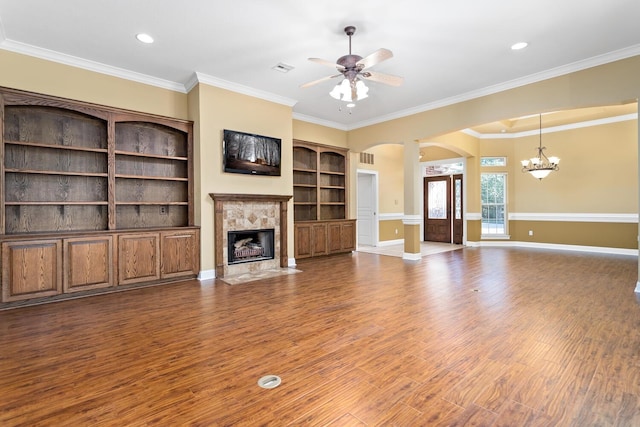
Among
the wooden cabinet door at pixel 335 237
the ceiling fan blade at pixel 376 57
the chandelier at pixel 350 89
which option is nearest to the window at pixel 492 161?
the wooden cabinet door at pixel 335 237

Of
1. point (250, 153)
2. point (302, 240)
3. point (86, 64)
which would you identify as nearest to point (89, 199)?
point (86, 64)

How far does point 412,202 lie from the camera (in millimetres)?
6906

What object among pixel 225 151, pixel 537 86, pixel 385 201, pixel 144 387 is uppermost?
pixel 537 86

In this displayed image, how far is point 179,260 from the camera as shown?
493 centimetres

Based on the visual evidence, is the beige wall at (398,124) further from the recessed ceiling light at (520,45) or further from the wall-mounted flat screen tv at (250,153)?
the recessed ceiling light at (520,45)

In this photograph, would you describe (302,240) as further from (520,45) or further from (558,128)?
(558,128)

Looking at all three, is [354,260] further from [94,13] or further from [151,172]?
[94,13]

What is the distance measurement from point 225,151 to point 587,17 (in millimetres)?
5073

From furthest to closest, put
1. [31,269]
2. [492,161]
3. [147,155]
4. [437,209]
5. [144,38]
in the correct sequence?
[437,209], [492,161], [147,155], [144,38], [31,269]

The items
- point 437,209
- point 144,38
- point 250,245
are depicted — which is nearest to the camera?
point 144,38

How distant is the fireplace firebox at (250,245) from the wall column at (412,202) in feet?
10.0

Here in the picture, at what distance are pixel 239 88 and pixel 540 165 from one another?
24.1 ft

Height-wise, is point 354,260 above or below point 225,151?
below

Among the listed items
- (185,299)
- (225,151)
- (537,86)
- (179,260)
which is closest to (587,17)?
(537,86)
